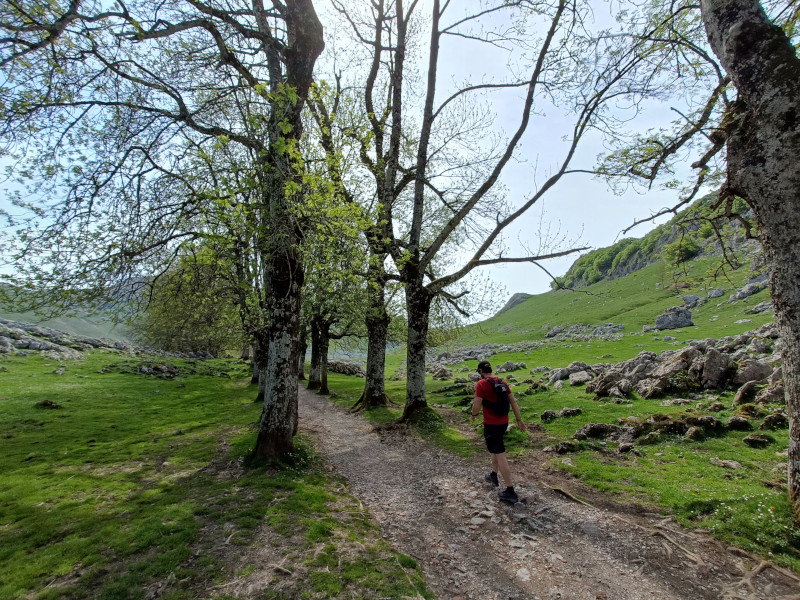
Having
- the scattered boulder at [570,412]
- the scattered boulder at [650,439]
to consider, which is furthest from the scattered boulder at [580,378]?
the scattered boulder at [650,439]

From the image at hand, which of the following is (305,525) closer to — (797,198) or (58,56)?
(797,198)

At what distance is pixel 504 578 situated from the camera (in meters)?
5.26

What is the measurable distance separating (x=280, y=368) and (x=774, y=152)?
36.8ft

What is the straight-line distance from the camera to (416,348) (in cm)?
1569

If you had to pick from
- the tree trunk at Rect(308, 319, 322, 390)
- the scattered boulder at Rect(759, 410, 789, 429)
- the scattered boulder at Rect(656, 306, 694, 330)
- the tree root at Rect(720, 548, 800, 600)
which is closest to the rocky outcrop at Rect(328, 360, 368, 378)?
the tree trunk at Rect(308, 319, 322, 390)

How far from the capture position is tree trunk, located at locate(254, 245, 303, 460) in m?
10.0

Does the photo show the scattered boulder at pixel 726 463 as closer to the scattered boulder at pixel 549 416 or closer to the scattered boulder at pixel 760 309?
the scattered boulder at pixel 549 416

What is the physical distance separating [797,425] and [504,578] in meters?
5.28

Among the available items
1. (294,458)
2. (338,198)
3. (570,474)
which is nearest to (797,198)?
(570,474)

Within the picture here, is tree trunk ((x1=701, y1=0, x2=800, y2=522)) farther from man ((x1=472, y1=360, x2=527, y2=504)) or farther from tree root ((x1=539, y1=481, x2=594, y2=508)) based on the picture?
man ((x1=472, y1=360, x2=527, y2=504))

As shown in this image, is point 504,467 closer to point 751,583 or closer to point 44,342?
point 751,583

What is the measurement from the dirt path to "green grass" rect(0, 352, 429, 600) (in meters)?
0.77

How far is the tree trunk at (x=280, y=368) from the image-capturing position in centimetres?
1003

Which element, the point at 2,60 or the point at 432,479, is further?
the point at 432,479
